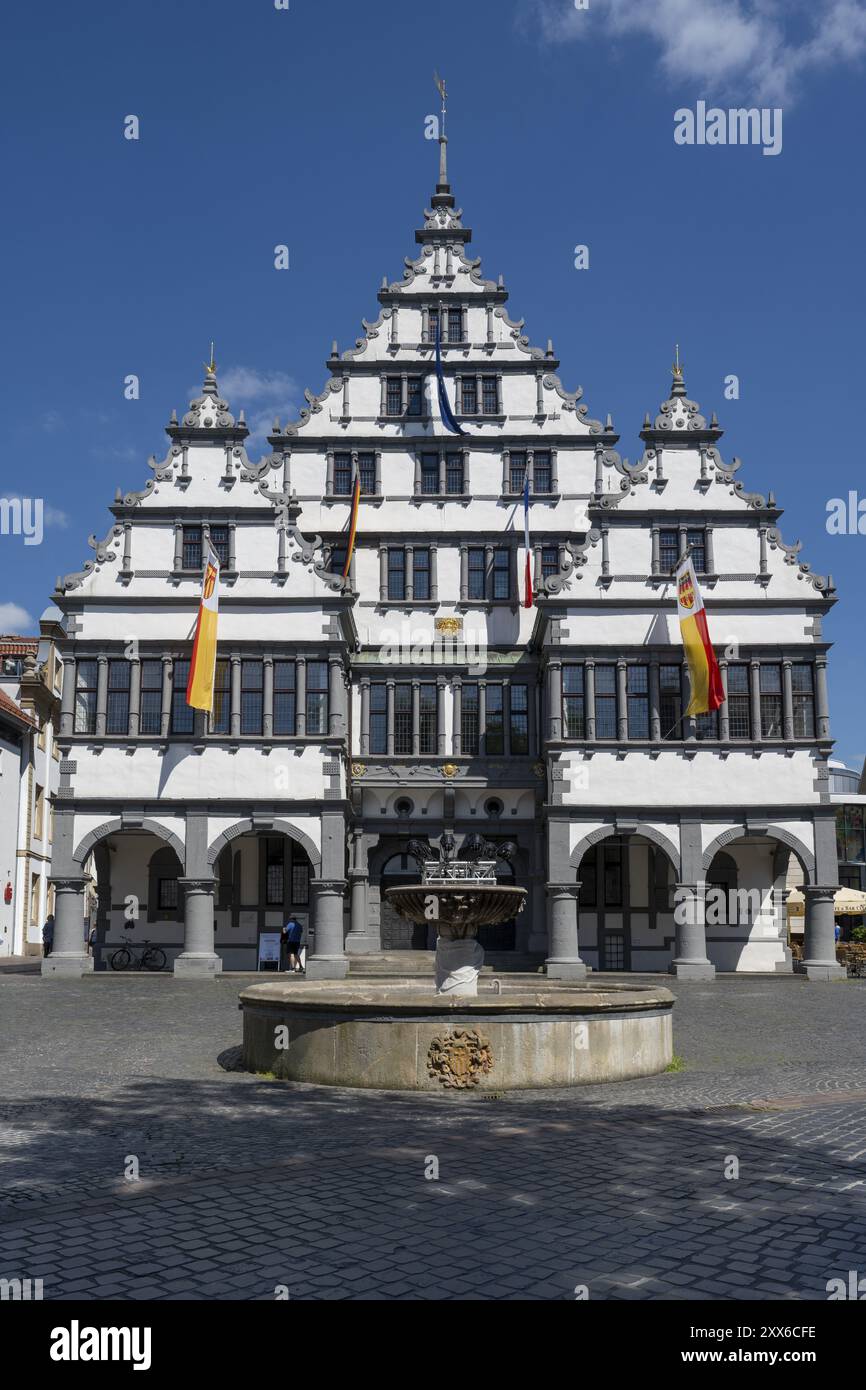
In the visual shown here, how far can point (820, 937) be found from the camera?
35.2 meters

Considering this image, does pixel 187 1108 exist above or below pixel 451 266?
below

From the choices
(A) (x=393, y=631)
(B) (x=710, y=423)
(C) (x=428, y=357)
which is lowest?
(A) (x=393, y=631)

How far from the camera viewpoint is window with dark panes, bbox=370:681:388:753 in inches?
1516

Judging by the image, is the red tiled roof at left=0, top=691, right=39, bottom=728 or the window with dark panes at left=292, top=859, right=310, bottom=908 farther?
the red tiled roof at left=0, top=691, right=39, bottom=728

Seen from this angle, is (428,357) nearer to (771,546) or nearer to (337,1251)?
(771,546)

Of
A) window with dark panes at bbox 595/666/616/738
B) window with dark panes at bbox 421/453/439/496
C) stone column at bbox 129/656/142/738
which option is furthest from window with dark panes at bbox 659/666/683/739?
stone column at bbox 129/656/142/738

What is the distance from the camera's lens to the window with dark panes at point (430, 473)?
40.2 metres

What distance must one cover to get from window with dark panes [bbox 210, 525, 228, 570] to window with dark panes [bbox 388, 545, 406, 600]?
18.0 feet

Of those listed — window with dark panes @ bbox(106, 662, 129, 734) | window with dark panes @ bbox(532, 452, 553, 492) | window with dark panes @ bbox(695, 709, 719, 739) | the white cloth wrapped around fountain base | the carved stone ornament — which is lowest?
the carved stone ornament

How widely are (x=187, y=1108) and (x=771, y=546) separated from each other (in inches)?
1113

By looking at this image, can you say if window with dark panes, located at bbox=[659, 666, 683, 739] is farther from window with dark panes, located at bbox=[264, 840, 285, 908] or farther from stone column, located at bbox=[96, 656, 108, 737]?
stone column, located at bbox=[96, 656, 108, 737]

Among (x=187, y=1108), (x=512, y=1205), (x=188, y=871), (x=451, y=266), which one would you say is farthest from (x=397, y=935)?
(x=512, y=1205)

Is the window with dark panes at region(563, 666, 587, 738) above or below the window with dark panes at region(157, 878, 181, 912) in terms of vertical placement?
above
